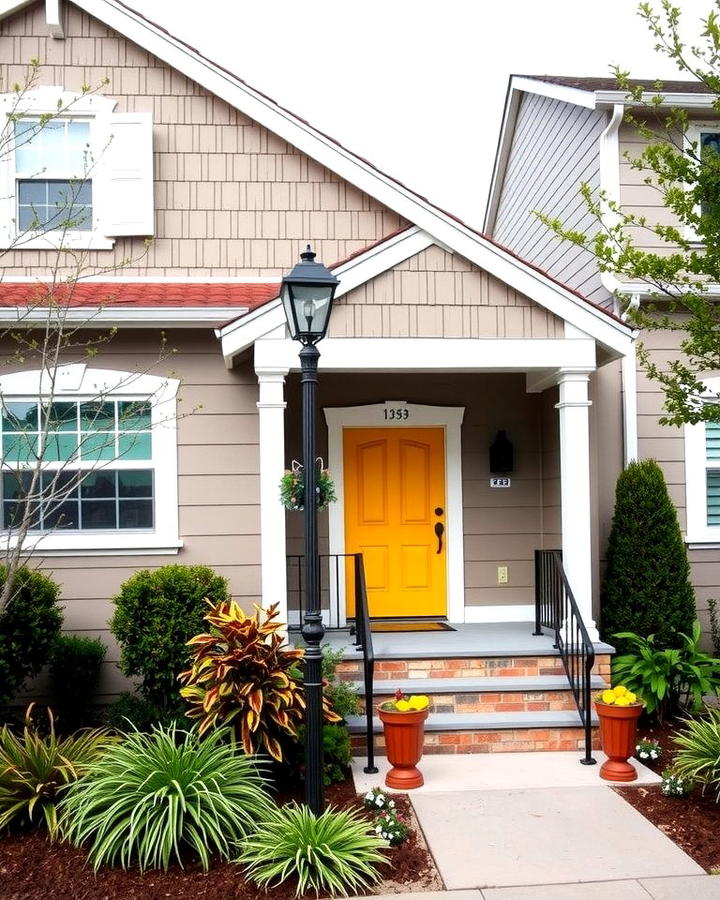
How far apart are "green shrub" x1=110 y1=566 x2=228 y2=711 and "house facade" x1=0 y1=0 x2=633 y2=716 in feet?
2.10

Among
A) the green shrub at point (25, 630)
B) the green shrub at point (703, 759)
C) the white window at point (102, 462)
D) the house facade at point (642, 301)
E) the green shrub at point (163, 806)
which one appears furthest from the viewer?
the house facade at point (642, 301)

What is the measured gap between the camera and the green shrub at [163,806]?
475cm

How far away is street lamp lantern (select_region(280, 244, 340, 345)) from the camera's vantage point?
4.77 m

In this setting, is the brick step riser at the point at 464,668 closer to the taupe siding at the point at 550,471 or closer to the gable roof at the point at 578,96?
the taupe siding at the point at 550,471

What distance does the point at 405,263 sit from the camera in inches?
275

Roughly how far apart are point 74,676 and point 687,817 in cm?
471

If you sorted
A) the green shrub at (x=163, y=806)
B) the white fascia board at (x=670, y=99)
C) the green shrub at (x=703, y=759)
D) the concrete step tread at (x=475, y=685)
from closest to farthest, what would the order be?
the green shrub at (x=163, y=806) < the green shrub at (x=703, y=759) < the concrete step tread at (x=475, y=685) < the white fascia board at (x=670, y=99)

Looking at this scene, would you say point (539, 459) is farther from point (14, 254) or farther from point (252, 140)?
point (14, 254)

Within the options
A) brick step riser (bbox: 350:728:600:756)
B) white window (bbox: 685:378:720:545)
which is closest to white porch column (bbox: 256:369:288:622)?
brick step riser (bbox: 350:728:600:756)

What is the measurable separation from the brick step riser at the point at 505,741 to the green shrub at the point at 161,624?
1.60 metres

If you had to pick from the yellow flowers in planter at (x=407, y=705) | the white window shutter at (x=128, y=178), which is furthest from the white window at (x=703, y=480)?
the white window shutter at (x=128, y=178)

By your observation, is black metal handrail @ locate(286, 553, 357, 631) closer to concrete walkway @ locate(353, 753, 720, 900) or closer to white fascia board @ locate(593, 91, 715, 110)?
concrete walkway @ locate(353, 753, 720, 900)

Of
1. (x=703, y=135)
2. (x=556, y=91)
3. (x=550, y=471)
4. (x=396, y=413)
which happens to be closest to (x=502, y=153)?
(x=556, y=91)

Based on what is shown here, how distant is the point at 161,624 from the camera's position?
6438mm
